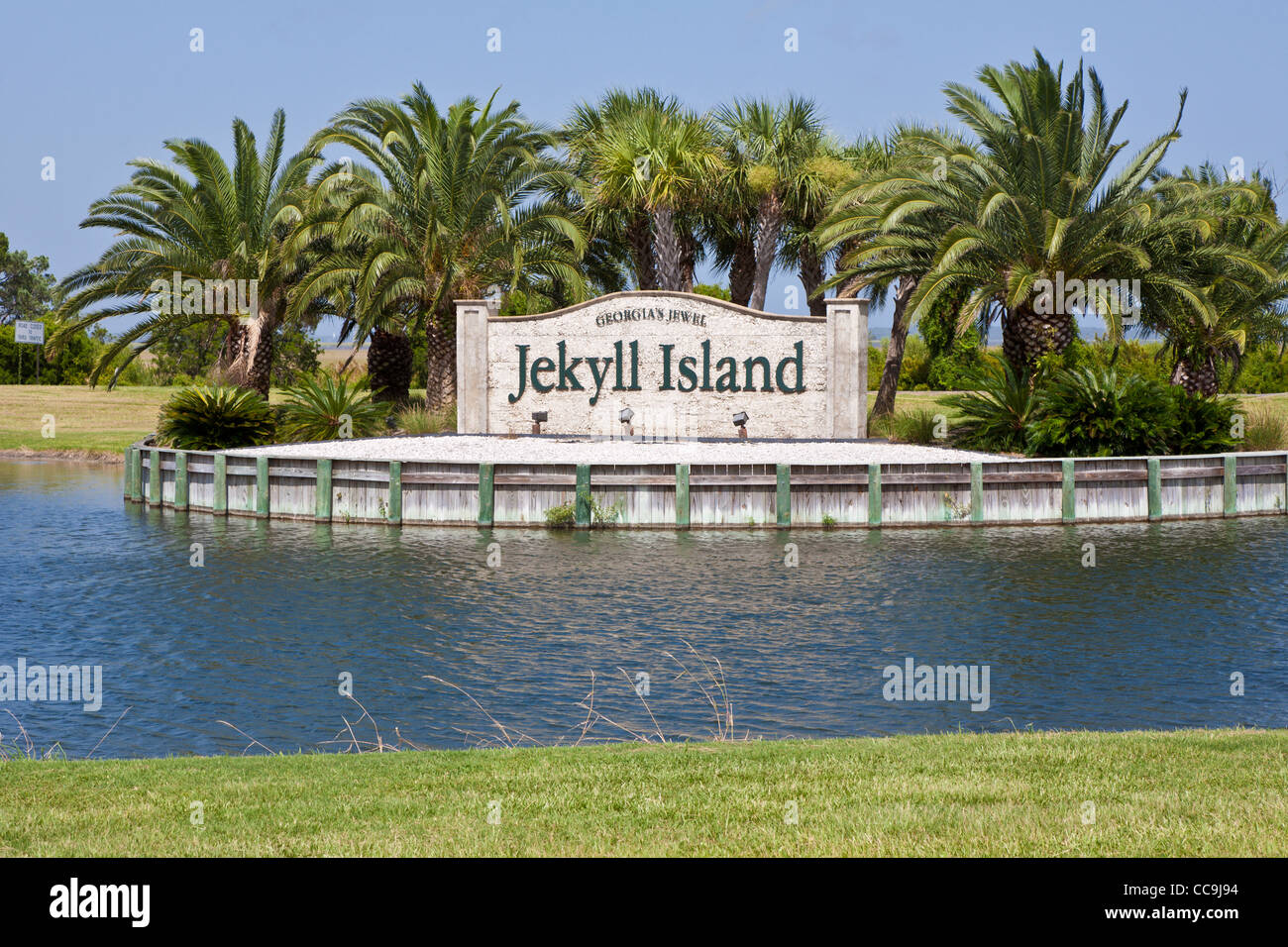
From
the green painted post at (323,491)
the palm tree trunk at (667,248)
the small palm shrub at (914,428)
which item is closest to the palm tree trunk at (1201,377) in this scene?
the small palm shrub at (914,428)

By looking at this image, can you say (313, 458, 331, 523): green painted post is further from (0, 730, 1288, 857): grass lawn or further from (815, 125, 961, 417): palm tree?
(0, 730, 1288, 857): grass lawn

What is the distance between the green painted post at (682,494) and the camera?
977 inches

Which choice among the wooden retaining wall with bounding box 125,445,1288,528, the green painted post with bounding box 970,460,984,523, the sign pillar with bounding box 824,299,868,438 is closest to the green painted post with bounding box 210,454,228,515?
the wooden retaining wall with bounding box 125,445,1288,528

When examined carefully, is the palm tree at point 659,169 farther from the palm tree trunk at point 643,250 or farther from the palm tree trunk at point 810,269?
the palm tree trunk at point 810,269

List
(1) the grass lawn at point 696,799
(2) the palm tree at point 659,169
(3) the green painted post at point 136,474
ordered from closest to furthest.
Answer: (1) the grass lawn at point 696,799, (3) the green painted post at point 136,474, (2) the palm tree at point 659,169

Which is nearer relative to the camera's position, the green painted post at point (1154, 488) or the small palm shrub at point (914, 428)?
the green painted post at point (1154, 488)

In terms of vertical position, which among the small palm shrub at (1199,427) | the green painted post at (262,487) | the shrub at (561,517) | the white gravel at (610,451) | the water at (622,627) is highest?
the small palm shrub at (1199,427)

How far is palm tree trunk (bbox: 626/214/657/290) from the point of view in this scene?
146ft

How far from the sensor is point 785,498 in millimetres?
25188

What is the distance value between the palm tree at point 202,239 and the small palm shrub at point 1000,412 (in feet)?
67.0

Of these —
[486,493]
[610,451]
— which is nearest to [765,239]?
[610,451]

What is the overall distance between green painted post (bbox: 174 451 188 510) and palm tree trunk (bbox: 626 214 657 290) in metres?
20.0

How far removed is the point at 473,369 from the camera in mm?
34125

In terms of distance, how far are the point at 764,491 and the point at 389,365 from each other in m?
22.2
